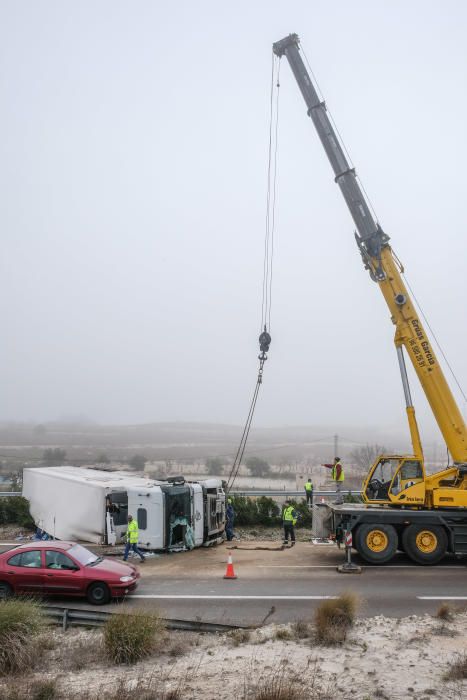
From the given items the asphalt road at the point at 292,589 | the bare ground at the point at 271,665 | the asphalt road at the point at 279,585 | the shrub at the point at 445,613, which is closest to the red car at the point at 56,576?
the asphalt road at the point at 279,585

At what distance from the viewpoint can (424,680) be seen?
9.38 meters

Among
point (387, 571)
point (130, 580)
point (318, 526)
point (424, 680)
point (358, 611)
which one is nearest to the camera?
point (424, 680)

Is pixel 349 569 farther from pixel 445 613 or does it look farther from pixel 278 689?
pixel 278 689

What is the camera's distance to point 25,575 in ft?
43.7

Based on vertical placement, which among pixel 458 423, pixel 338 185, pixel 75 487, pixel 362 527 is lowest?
pixel 362 527

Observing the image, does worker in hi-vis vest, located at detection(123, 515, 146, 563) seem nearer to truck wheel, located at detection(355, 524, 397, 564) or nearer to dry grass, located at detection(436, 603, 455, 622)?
truck wheel, located at detection(355, 524, 397, 564)

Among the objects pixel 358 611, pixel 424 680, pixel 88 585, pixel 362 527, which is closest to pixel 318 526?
pixel 362 527

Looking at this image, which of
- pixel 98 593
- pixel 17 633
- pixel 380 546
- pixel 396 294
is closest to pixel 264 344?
pixel 396 294

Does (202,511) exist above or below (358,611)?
above

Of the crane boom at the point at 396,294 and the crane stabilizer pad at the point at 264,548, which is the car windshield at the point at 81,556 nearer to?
the crane stabilizer pad at the point at 264,548

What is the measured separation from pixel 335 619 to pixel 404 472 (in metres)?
7.55

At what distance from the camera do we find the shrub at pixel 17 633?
10055mm

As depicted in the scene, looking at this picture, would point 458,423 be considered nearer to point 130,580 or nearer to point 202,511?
point 202,511

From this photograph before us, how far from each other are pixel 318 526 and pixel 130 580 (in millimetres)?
6896
